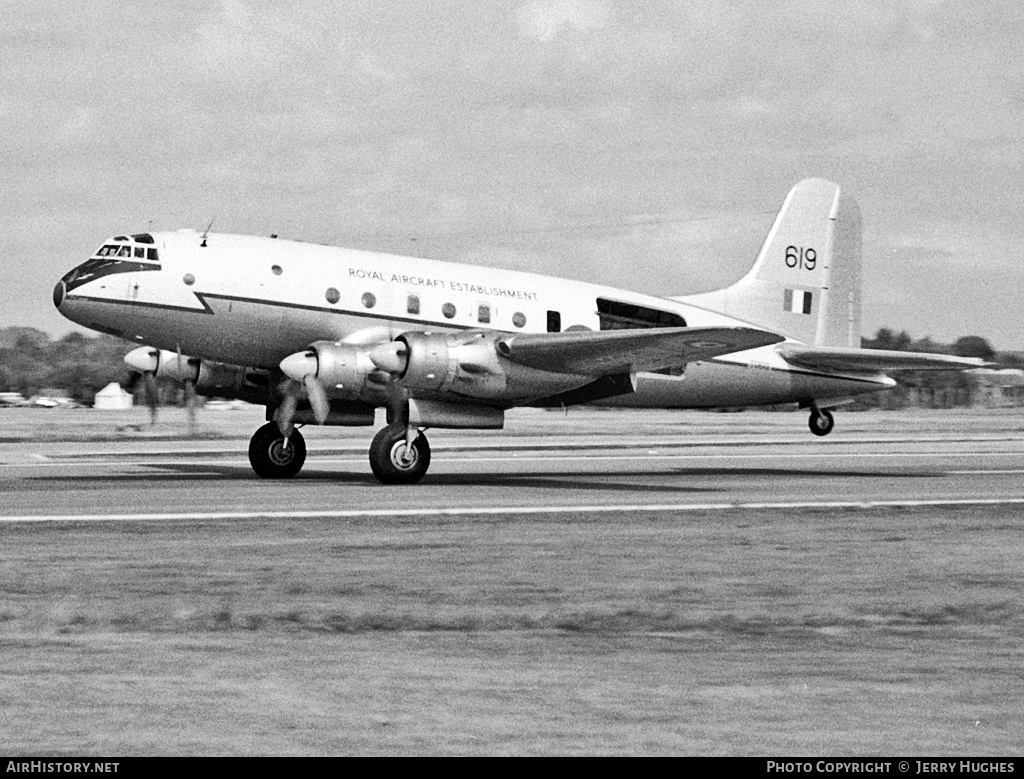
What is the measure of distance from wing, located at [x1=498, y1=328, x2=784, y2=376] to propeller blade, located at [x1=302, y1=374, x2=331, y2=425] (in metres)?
3.45

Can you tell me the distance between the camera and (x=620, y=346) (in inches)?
1027

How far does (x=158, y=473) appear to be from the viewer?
29.0m

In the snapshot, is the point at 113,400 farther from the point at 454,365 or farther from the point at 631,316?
the point at 454,365

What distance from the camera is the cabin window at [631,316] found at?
29.9 meters

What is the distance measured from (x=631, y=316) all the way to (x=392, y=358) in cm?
706

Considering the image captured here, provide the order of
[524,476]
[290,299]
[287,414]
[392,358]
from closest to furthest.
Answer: [392,358] → [290,299] → [287,414] → [524,476]

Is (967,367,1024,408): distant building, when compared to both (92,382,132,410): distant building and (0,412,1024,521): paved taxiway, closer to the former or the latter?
(92,382,132,410): distant building

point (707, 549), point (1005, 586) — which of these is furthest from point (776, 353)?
point (1005, 586)

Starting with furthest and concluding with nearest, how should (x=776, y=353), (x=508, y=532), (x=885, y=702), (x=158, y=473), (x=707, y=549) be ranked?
1. (x=776, y=353)
2. (x=158, y=473)
3. (x=508, y=532)
4. (x=707, y=549)
5. (x=885, y=702)

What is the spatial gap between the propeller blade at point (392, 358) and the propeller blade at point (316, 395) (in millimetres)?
1091

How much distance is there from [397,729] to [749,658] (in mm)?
3239

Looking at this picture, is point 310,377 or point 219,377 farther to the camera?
point 219,377

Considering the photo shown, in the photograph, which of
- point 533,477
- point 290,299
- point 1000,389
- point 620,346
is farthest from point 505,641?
point 1000,389

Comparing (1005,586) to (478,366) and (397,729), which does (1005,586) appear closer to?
(397,729)
